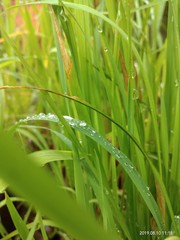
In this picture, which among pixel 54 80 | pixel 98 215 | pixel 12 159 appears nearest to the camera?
pixel 12 159

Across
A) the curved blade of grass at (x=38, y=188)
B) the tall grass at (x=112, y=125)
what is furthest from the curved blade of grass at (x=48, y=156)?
the curved blade of grass at (x=38, y=188)

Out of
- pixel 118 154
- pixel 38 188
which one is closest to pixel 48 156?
pixel 118 154

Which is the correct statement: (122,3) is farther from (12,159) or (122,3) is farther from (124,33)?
(12,159)

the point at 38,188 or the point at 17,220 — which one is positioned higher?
the point at 38,188

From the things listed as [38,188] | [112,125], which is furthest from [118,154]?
[38,188]

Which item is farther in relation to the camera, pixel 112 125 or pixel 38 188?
pixel 112 125

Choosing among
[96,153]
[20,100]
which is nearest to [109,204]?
[96,153]

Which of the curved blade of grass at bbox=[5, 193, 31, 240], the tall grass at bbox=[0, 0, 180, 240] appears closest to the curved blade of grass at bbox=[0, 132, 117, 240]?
the tall grass at bbox=[0, 0, 180, 240]

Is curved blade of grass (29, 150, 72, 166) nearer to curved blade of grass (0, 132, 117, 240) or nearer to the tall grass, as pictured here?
the tall grass

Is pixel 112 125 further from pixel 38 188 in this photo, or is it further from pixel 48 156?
pixel 38 188
